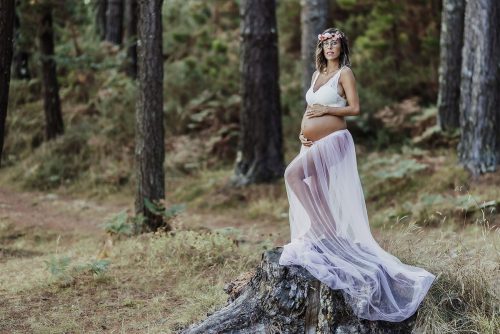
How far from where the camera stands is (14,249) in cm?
1018

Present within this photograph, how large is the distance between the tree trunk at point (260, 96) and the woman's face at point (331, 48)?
6.78 m

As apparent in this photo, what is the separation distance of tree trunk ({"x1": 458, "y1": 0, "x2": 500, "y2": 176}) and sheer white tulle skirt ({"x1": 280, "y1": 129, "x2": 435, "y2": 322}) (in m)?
6.08

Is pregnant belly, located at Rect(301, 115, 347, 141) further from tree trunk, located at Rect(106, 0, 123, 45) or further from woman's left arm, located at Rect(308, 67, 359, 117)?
tree trunk, located at Rect(106, 0, 123, 45)

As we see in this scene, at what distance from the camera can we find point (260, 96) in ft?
42.5

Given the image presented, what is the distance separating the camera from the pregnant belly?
6113 millimetres

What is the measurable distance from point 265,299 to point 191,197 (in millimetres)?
8078

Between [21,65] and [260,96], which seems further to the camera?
[21,65]

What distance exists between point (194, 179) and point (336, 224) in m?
8.73

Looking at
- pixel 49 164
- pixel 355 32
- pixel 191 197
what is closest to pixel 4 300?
pixel 191 197

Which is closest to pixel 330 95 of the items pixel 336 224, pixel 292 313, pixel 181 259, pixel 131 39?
pixel 336 224

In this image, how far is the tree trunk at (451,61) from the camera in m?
13.4

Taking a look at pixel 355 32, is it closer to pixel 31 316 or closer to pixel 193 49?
pixel 193 49

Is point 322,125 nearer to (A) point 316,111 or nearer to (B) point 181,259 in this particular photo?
(A) point 316,111

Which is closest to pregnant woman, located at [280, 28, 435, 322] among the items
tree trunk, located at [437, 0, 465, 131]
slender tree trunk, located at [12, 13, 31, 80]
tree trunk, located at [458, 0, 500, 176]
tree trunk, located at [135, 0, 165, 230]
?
tree trunk, located at [135, 0, 165, 230]
